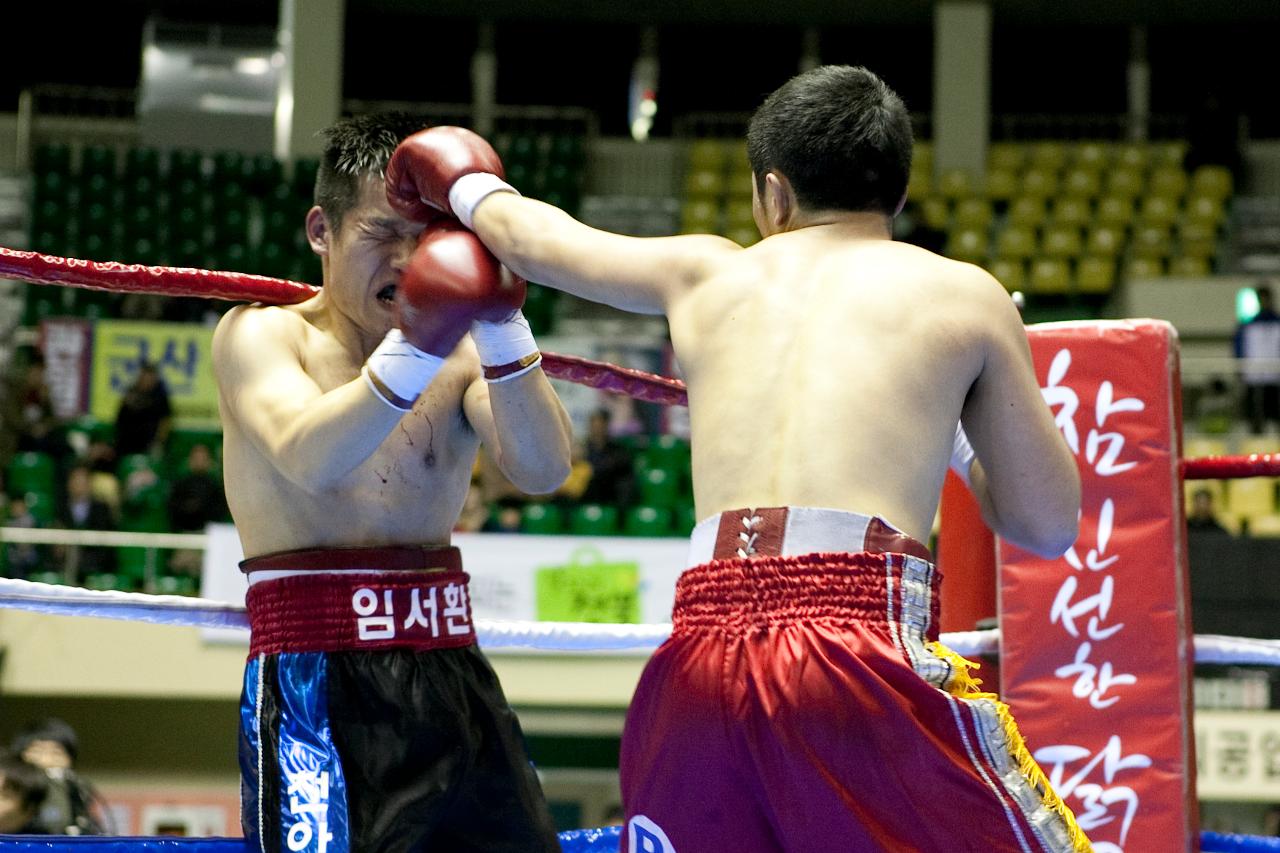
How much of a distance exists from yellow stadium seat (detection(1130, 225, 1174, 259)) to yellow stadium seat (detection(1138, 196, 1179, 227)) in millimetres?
49

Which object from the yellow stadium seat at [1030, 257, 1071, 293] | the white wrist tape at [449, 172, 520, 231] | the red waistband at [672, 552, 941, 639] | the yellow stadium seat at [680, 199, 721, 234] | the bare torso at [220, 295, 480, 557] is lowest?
the red waistband at [672, 552, 941, 639]

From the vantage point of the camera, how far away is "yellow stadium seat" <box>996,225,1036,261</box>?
11.4 metres

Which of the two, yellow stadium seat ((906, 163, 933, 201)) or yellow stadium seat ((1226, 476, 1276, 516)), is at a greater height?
yellow stadium seat ((906, 163, 933, 201))

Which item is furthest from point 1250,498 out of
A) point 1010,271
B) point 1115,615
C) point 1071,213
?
point 1115,615

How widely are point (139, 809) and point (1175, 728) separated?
6995 millimetres

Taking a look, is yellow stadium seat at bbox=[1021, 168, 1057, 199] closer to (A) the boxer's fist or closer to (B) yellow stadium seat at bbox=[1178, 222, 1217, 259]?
(B) yellow stadium seat at bbox=[1178, 222, 1217, 259]

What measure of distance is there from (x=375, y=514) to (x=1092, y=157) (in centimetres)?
1081

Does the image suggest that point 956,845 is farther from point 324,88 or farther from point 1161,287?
point 324,88

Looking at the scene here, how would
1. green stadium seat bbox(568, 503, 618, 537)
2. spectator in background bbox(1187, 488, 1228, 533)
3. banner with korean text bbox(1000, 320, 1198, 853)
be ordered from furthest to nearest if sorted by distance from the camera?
1. green stadium seat bbox(568, 503, 618, 537)
2. spectator in background bbox(1187, 488, 1228, 533)
3. banner with korean text bbox(1000, 320, 1198, 853)

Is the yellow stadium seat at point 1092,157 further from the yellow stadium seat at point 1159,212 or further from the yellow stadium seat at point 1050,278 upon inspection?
the yellow stadium seat at point 1050,278

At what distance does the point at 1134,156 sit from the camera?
38.9ft

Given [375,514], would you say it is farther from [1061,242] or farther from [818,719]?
[1061,242]

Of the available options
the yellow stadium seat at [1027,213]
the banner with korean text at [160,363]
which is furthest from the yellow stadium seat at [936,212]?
the banner with korean text at [160,363]

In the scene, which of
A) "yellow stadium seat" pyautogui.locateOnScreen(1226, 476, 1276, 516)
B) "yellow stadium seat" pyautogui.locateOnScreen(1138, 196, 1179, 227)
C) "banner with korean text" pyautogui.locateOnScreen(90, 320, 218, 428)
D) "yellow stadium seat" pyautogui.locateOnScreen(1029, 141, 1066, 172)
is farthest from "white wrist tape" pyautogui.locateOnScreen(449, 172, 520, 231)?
"yellow stadium seat" pyautogui.locateOnScreen(1029, 141, 1066, 172)
